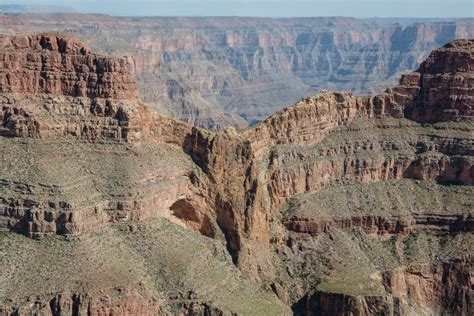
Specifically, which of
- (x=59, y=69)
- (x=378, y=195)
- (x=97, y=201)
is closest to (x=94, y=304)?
(x=97, y=201)

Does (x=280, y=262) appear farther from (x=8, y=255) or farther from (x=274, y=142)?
(x=8, y=255)

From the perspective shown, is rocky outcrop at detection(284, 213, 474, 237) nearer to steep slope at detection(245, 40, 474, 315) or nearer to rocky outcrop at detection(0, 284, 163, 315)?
steep slope at detection(245, 40, 474, 315)

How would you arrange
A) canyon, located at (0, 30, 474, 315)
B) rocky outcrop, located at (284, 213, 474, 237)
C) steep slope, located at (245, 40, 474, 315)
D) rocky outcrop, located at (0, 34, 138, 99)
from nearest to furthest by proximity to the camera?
canyon, located at (0, 30, 474, 315)
rocky outcrop, located at (0, 34, 138, 99)
steep slope, located at (245, 40, 474, 315)
rocky outcrop, located at (284, 213, 474, 237)

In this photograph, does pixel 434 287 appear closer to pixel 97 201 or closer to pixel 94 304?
pixel 97 201

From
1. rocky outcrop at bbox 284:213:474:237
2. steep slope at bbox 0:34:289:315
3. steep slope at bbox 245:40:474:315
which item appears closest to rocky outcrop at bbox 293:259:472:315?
steep slope at bbox 245:40:474:315

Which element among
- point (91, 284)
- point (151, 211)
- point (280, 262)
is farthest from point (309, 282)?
point (91, 284)

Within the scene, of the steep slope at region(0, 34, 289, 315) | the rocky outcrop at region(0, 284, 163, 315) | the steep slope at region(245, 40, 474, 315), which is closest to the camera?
the rocky outcrop at region(0, 284, 163, 315)

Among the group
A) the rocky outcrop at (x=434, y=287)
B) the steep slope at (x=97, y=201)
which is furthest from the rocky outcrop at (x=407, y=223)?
the steep slope at (x=97, y=201)

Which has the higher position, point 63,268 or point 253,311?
point 63,268
